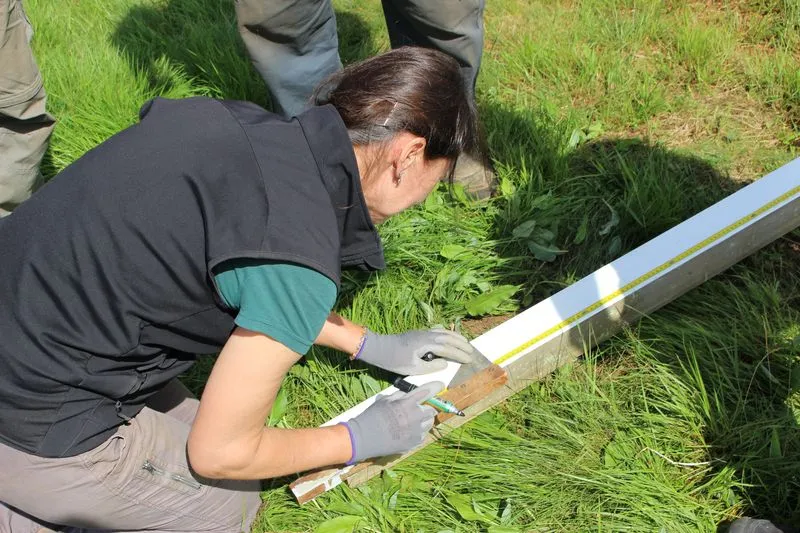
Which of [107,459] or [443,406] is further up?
[107,459]

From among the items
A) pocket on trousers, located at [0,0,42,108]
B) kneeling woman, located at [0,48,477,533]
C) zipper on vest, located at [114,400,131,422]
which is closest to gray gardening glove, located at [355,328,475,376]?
kneeling woman, located at [0,48,477,533]

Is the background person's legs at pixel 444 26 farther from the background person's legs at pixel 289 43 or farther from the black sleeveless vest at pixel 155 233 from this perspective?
the black sleeveless vest at pixel 155 233

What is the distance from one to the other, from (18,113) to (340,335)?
162 cm

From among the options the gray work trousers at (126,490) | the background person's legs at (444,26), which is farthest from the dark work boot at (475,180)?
the gray work trousers at (126,490)

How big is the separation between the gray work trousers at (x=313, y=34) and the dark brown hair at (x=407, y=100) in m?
1.11

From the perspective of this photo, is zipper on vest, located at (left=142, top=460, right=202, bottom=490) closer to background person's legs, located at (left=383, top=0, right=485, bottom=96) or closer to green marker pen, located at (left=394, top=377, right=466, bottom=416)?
green marker pen, located at (left=394, top=377, right=466, bottom=416)

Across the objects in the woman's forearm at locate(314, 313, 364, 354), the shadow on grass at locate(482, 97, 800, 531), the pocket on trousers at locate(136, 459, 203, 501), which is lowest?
the shadow on grass at locate(482, 97, 800, 531)

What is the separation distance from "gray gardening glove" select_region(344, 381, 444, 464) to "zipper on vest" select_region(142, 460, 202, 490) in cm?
44

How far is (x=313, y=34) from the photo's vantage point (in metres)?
2.95

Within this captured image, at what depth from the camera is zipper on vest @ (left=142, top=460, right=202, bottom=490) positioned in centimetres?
198

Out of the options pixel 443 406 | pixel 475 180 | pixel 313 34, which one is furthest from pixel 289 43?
pixel 443 406

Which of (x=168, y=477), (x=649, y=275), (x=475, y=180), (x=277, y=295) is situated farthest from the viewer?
(x=475, y=180)

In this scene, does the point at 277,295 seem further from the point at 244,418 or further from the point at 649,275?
the point at 649,275

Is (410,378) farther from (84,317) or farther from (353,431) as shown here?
(84,317)
